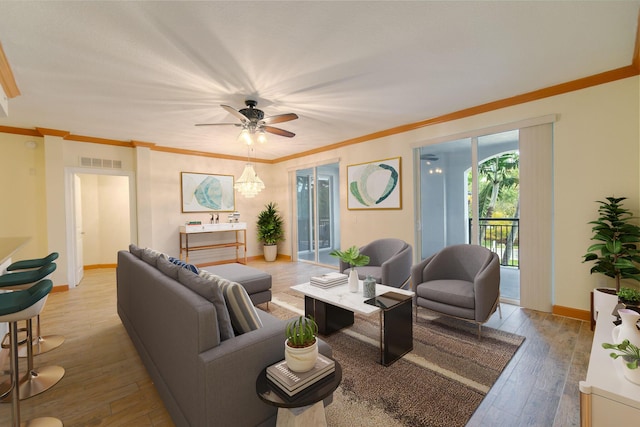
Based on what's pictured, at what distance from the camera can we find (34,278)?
86.4 inches

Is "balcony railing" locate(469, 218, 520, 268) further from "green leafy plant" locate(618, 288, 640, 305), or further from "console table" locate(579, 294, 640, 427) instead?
"console table" locate(579, 294, 640, 427)

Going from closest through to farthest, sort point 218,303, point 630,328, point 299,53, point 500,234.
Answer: point 630,328
point 218,303
point 299,53
point 500,234

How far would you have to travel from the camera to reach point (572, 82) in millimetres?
3039

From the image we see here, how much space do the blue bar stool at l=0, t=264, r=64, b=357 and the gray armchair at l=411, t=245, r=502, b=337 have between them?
3497 millimetres

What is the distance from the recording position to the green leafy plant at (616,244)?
8.46 ft

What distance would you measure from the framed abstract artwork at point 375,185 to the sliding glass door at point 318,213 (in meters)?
0.64

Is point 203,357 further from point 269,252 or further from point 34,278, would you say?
point 269,252

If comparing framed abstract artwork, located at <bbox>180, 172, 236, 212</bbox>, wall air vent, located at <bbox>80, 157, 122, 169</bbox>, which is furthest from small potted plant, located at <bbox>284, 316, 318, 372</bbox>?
wall air vent, located at <bbox>80, 157, 122, 169</bbox>

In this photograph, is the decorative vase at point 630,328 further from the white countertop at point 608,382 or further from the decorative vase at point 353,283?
the decorative vase at point 353,283

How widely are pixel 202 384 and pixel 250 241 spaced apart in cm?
600

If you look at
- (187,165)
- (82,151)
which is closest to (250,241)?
(187,165)

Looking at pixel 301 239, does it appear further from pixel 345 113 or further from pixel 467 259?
pixel 467 259

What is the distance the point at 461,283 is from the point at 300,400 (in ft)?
8.08

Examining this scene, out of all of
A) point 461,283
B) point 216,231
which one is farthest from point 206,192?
point 461,283
